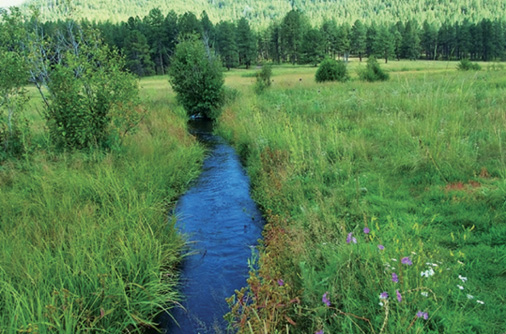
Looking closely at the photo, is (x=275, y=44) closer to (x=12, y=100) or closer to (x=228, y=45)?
(x=228, y=45)

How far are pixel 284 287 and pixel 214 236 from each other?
3.17 metres

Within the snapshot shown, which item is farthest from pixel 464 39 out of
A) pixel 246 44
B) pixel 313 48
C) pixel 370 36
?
pixel 246 44

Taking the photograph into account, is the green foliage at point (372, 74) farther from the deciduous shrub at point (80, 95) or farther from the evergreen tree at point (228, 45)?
the evergreen tree at point (228, 45)

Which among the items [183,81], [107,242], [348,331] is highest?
[183,81]

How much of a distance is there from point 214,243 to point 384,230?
3321mm

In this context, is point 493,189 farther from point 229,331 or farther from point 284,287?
point 229,331

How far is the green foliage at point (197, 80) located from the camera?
883 inches

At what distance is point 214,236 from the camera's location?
688 centimetres

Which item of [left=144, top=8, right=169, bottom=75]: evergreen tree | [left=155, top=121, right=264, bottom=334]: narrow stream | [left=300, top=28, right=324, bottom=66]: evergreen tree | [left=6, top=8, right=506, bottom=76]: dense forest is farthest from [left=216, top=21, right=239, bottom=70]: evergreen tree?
[left=155, top=121, right=264, bottom=334]: narrow stream

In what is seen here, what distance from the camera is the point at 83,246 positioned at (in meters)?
4.57

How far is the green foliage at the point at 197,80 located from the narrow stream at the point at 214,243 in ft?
39.9

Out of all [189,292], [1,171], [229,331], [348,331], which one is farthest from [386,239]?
[1,171]

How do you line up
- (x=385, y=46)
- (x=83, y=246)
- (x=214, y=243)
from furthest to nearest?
(x=385, y=46)
(x=214, y=243)
(x=83, y=246)

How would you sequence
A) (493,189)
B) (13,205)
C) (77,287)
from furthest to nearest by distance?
(13,205) < (493,189) < (77,287)
